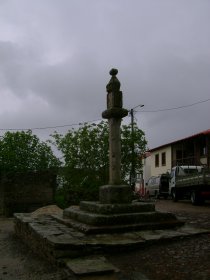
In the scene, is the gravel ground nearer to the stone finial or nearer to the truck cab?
the stone finial

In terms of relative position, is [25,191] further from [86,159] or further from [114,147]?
[114,147]

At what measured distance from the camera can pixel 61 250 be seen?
7.47m

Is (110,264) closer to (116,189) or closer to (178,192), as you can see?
(116,189)

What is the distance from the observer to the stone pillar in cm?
1006

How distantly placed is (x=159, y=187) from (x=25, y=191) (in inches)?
559

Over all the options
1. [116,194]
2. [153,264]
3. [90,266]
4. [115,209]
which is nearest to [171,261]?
[153,264]

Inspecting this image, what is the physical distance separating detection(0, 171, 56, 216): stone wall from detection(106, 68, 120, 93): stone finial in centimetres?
1108

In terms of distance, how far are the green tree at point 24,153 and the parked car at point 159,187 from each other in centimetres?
Answer: 770

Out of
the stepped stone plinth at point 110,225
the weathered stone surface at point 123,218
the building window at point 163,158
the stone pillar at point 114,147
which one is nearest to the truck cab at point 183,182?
the stone pillar at point 114,147

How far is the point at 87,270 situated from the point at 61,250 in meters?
1.02

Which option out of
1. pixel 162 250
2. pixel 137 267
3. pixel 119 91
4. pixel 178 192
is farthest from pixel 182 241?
pixel 178 192

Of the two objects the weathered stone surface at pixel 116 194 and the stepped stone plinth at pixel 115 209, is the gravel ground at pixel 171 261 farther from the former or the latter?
the weathered stone surface at pixel 116 194

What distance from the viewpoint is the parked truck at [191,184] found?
20.9 meters

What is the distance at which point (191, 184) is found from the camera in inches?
883
